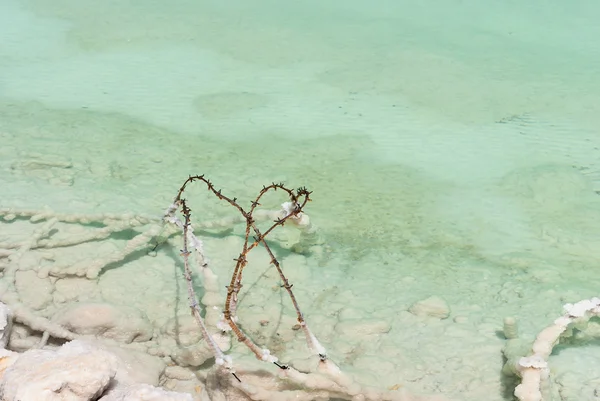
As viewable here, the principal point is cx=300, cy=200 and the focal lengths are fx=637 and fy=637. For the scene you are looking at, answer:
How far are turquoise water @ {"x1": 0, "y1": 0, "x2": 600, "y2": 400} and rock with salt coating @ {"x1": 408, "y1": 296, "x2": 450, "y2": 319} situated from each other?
0.06 metres

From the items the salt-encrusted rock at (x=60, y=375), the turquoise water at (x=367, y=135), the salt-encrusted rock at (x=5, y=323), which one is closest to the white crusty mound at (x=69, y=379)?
the salt-encrusted rock at (x=60, y=375)

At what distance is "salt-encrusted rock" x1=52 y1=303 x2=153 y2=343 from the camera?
3885mm

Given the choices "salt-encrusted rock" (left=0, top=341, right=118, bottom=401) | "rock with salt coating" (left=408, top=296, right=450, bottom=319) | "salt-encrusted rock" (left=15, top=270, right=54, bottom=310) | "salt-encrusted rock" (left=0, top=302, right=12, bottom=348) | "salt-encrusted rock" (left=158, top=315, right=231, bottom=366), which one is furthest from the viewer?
"rock with salt coating" (left=408, top=296, right=450, bottom=319)

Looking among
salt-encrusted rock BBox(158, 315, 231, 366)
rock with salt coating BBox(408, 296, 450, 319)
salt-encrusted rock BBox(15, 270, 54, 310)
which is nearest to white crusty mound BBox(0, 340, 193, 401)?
salt-encrusted rock BBox(158, 315, 231, 366)

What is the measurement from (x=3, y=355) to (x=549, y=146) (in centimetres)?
621

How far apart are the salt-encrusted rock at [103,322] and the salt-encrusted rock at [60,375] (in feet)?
2.75

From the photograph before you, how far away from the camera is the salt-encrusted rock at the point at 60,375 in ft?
9.11

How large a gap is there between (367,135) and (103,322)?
4.46 meters

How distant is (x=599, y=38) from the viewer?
449 inches

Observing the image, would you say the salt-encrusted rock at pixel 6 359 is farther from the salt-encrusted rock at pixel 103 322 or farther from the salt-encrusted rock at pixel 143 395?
the salt-encrusted rock at pixel 103 322

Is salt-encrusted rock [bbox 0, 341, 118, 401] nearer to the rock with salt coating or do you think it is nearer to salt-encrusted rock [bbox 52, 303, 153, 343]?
salt-encrusted rock [bbox 52, 303, 153, 343]

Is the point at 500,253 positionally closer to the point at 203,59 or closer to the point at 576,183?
the point at 576,183

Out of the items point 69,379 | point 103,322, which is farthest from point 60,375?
point 103,322

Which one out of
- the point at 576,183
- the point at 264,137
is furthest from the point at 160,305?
the point at 576,183
